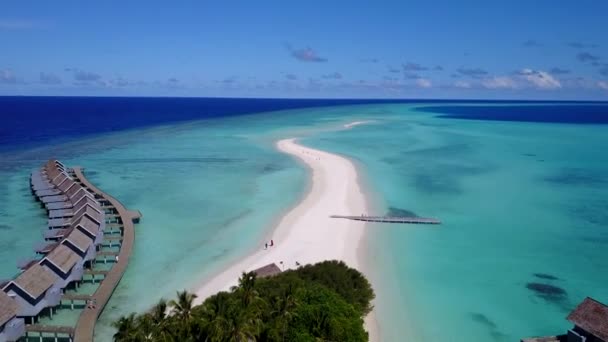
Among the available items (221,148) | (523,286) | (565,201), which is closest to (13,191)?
(221,148)

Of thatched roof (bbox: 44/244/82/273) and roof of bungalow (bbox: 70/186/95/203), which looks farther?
roof of bungalow (bbox: 70/186/95/203)

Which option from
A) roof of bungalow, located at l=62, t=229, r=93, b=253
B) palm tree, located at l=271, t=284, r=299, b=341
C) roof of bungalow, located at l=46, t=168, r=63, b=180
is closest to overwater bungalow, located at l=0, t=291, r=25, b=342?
roof of bungalow, located at l=62, t=229, r=93, b=253

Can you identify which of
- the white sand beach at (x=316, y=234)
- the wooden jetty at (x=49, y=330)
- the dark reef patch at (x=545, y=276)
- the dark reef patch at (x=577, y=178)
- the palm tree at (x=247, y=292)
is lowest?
the wooden jetty at (x=49, y=330)

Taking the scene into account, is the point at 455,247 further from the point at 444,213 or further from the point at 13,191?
the point at 13,191

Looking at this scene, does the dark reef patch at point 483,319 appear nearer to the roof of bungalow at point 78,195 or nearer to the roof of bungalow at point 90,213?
the roof of bungalow at point 90,213

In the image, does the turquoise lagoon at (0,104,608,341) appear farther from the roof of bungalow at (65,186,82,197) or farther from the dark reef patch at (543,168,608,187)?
the roof of bungalow at (65,186,82,197)

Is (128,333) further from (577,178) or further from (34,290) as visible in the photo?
(577,178)

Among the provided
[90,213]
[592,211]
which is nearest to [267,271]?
[90,213]

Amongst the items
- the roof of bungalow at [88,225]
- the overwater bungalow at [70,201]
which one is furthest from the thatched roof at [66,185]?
the roof of bungalow at [88,225]
